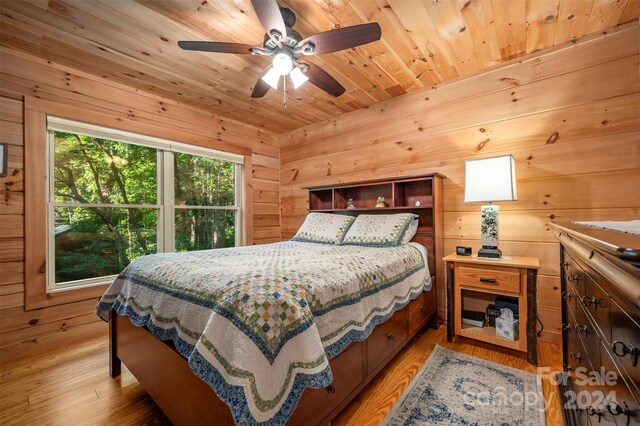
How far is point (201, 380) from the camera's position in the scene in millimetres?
1026

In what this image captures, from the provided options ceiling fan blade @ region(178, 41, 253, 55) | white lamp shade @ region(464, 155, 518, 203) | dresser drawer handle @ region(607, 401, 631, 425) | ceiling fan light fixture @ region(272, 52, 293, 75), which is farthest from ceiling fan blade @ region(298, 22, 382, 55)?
dresser drawer handle @ region(607, 401, 631, 425)

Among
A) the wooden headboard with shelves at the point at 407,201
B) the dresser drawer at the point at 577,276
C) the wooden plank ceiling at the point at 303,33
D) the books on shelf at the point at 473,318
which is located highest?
the wooden plank ceiling at the point at 303,33

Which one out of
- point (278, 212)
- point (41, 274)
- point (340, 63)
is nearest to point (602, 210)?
point (340, 63)

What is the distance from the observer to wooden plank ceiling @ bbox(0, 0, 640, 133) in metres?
1.70

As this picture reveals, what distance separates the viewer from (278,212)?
4.09 m

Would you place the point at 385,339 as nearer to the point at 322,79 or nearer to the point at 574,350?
the point at 574,350

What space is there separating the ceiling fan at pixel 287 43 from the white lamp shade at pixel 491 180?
49.4 inches

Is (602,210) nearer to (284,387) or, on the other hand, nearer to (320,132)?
(284,387)

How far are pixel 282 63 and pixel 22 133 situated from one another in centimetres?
218

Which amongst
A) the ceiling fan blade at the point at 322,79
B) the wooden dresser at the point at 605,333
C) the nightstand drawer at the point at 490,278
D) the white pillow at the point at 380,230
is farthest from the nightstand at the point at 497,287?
the ceiling fan blade at the point at 322,79

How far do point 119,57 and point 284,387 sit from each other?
2.69m

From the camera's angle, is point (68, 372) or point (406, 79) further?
point (406, 79)

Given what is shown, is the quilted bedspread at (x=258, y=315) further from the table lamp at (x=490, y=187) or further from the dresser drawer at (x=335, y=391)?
the table lamp at (x=490, y=187)

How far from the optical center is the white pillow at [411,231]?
2.44 m
